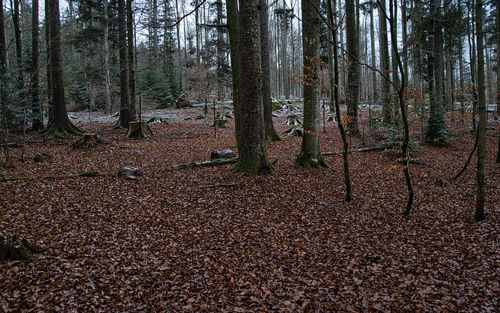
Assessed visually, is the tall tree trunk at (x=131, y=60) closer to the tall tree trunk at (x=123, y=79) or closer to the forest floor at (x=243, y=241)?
the tall tree trunk at (x=123, y=79)

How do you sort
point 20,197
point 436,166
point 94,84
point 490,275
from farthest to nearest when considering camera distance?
point 94,84
point 436,166
point 20,197
point 490,275

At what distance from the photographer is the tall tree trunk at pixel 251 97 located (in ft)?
24.0

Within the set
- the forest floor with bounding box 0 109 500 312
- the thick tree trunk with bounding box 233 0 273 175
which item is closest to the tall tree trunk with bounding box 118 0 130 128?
the forest floor with bounding box 0 109 500 312

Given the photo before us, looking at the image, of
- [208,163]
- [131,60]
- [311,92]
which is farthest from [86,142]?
[311,92]

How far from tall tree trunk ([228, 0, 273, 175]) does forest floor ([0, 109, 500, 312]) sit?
0.48 meters

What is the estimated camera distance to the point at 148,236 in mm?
5023

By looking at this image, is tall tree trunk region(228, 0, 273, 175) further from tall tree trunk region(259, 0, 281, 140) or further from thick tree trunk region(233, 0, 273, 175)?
tall tree trunk region(259, 0, 281, 140)

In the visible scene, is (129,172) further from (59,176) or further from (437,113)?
(437,113)

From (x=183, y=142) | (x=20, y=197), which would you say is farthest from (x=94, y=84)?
(x=20, y=197)

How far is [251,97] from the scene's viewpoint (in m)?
7.52

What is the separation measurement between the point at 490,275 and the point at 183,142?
34.3 ft

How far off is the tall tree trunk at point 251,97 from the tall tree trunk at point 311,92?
123cm

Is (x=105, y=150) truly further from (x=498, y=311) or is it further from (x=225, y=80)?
(x=225, y=80)

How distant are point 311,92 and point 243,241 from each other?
4.88 metres
